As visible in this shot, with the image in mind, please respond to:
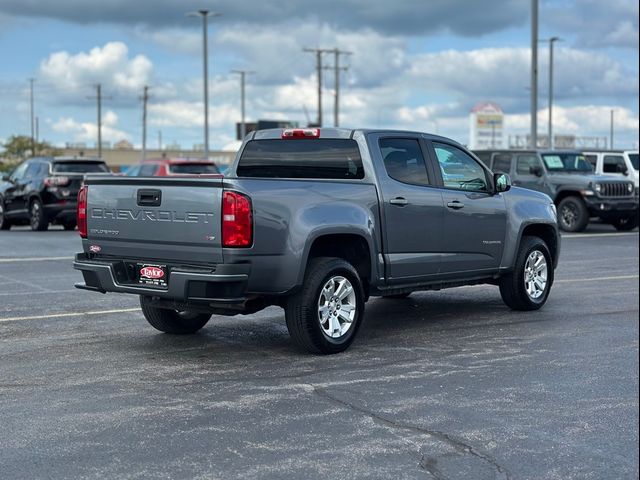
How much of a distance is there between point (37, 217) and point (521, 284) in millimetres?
15938

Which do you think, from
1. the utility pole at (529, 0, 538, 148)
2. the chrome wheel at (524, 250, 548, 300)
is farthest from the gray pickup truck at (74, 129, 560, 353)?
the utility pole at (529, 0, 538, 148)

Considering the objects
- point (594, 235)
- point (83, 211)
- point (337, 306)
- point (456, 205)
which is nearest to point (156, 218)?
point (83, 211)

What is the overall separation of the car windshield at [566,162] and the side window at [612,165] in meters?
2.50

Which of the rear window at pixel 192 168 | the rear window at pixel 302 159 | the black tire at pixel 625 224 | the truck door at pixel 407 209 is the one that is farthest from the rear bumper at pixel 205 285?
the black tire at pixel 625 224

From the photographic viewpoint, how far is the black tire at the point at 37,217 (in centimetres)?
2328

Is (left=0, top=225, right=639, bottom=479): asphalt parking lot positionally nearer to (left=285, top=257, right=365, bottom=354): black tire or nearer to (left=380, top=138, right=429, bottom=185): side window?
(left=285, top=257, right=365, bottom=354): black tire

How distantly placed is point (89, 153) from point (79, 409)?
12629cm

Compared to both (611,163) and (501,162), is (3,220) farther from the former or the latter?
(611,163)

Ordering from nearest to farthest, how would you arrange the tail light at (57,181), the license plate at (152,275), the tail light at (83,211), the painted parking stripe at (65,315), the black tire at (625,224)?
the license plate at (152,275) → the tail light at (83,211) → the painted parking stripe at (65,315) → the tail light at (57,181) → the black tire at (625,224)

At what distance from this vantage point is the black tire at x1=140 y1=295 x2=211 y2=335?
29.0ft

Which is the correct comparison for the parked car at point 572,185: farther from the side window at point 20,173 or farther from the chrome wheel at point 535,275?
the chrome wheel at point 535,275

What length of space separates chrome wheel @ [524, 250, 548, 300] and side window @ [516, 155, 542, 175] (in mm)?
14182

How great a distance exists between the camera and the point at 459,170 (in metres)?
9.70

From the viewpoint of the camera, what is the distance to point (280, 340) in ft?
28.5
